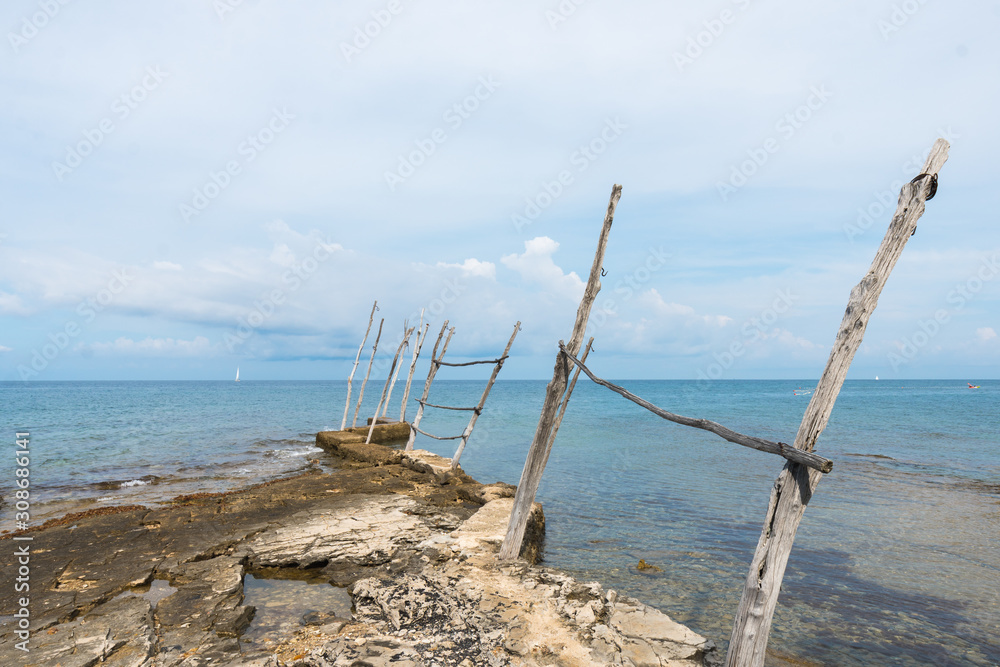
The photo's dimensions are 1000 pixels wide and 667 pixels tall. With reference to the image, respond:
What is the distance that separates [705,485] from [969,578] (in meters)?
6.09

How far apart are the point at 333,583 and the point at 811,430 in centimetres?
537

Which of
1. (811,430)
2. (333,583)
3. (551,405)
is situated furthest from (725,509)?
(811,430)

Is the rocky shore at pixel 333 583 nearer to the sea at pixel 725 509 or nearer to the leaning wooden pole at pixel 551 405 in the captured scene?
the leaning wooden pole at pixel 551 405

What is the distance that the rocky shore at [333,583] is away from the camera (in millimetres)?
4094

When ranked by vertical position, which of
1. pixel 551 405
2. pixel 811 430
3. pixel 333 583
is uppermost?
pixel 811 430

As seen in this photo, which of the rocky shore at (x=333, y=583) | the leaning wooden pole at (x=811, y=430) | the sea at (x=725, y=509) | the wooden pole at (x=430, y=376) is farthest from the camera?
the wooden pole at (x=430, y=376)

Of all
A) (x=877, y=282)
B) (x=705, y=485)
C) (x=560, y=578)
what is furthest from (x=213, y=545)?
(x=705, y=485)

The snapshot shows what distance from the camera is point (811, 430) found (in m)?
3.36

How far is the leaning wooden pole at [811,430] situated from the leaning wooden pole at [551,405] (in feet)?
8.25

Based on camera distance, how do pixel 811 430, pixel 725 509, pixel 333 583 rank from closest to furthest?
pixel 811 430
pixel 333 583
pixel 725 509

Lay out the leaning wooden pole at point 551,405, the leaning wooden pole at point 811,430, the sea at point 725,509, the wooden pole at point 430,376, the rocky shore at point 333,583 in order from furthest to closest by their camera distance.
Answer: the wooden pole at point 430,376 < the sea at point 725,509 < the leaning wooden pole at point 551,405 < the rocky shore at point 333,583 < the leaning wooden pole at point 811,430

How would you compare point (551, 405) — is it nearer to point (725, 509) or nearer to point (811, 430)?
point (811, 430)

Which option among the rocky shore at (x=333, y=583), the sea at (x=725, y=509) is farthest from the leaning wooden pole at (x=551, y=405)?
the sea at (x=725, y=509)

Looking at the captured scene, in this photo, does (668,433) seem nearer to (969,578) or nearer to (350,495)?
(969,578)
